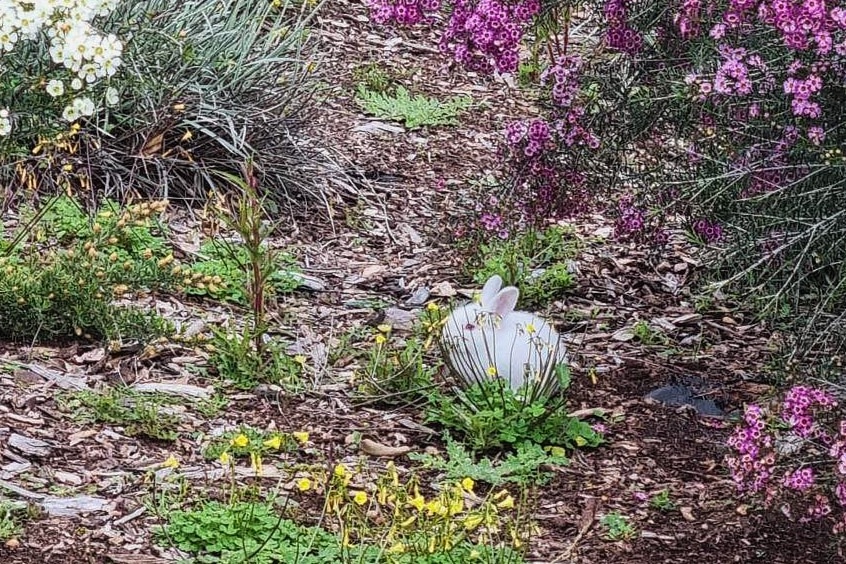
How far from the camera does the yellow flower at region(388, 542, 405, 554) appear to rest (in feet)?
8.25

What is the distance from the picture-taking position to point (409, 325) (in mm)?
4359

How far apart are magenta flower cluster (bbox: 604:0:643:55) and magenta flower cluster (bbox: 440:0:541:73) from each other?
10.2 inches

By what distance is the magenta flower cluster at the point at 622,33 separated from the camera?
360 centimetres

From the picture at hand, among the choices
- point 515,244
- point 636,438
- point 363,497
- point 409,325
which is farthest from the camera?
point 515,244

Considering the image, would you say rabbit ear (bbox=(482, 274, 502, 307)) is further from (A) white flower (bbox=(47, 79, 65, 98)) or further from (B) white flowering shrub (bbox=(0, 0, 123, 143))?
(A) white flower (bbox=(47, 79, 65, 98))

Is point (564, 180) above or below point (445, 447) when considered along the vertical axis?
above

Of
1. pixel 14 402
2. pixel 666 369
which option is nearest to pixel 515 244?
pixel 666 369

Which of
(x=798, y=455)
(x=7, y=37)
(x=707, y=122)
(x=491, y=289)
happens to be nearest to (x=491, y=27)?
(x=707, y=122)

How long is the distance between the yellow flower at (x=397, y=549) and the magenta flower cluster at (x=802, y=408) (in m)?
0.85

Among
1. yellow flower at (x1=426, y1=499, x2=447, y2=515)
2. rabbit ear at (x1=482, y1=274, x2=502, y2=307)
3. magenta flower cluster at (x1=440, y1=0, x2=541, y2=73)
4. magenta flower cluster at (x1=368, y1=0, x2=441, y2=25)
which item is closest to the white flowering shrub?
magenta flower cluster at (x1=368, y1=0, x2=441, y2=25)

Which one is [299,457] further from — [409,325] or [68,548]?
[409,325]

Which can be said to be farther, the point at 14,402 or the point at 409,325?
the point at 409,325

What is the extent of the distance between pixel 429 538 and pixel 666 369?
63.2 inches

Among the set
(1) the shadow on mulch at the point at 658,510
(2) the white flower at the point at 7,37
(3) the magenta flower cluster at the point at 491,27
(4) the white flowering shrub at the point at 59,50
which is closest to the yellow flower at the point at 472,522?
(1) the shadow on mulch at the point at 658,510
